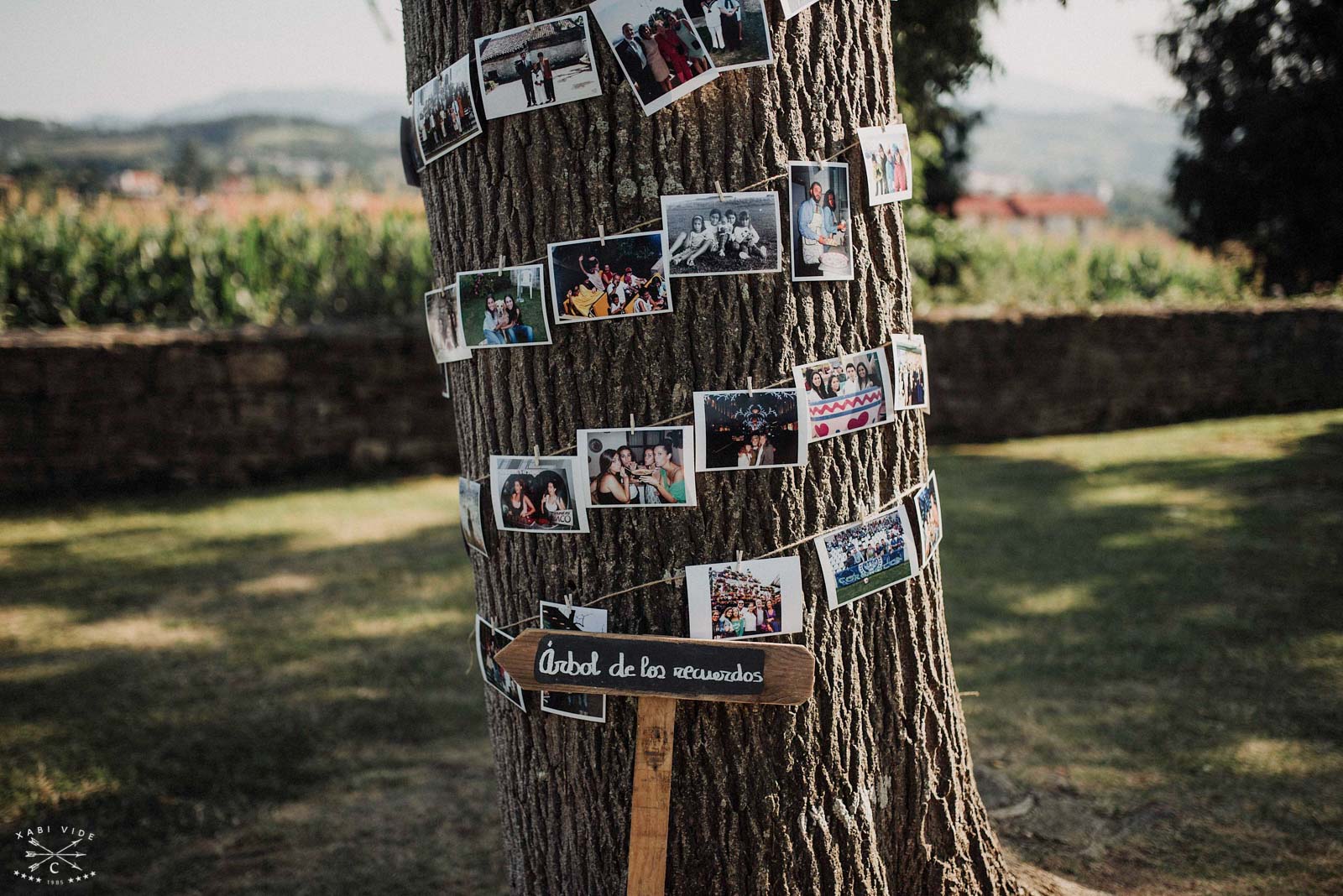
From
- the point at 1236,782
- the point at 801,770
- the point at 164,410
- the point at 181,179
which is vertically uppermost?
the point at 181,179

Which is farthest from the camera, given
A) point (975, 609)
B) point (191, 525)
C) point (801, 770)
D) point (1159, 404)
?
point (1159, 404)

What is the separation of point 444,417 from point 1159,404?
24.5 feet

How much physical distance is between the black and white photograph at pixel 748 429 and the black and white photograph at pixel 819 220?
0.23 m

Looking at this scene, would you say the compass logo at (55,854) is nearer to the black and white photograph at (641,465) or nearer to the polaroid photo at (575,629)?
the polaroid photo at (575,629)

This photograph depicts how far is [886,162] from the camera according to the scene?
184 cm

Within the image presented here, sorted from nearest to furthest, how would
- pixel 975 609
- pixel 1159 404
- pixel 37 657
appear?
pixel 37 657, pixel 975 609, pixel 1159 404

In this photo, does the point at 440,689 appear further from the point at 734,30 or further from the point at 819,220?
the point at 734,30

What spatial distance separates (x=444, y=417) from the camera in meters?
8.42

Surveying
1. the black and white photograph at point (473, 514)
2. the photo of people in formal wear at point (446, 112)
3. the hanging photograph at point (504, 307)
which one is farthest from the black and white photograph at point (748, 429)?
the photo of people in formal wear at point (446, 112)

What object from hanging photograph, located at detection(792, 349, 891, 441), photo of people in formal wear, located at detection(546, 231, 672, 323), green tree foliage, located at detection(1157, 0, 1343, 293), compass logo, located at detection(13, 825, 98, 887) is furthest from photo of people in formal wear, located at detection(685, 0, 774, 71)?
green tree foliage, located at detection(1157, 0, 1343, 293)

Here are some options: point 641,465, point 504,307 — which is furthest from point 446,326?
point 641,465

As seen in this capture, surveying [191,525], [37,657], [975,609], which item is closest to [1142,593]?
[975,609]

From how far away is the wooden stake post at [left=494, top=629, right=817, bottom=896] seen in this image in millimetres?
1715

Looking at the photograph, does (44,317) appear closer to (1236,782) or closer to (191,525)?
(191,525)
